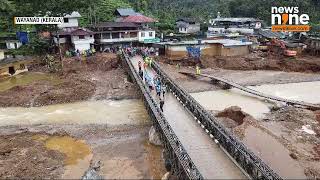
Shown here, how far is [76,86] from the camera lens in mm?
40625

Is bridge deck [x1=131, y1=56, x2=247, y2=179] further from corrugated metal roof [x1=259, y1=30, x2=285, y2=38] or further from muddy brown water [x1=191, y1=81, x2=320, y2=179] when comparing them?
corrugated metal roof [x1=259, y1=30, x2=285, y2=38]

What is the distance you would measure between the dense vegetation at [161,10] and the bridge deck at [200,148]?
27.9m

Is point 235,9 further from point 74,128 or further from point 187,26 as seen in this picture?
point 74,128

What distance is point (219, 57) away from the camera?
181 feet

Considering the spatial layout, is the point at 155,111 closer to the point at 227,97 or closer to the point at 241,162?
the point at 241,162

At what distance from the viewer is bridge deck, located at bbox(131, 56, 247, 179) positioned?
19.1 metres

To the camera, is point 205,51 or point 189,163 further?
point 205,51

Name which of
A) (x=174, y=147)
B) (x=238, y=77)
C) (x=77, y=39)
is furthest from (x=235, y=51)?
(x=174, y=147)

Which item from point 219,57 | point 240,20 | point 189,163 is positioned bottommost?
point 189,163

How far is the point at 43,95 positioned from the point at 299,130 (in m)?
24.1

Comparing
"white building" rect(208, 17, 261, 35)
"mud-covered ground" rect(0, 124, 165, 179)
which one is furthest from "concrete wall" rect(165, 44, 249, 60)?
"mud-covered ground" rect(0, 124, 165, 179)

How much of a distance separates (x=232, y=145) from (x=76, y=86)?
23949 millimetres

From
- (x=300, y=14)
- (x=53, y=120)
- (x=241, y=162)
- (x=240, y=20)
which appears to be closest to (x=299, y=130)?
(x=241, y=162)

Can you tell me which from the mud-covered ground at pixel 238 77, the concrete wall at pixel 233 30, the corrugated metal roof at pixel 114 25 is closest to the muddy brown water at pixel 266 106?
the mud-covered ground at pixel 238 77
